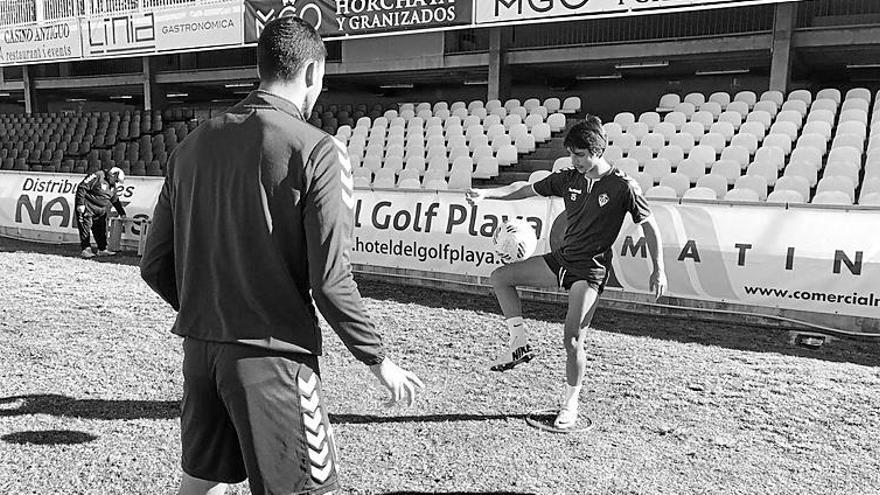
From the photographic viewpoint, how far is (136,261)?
1095 cm

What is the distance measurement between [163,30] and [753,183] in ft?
57.2

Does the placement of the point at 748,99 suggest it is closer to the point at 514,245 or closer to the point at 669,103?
the point at 669,103

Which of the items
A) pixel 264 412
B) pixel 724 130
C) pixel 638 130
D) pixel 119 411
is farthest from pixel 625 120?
pixel 264 412

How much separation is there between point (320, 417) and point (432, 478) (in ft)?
5.57

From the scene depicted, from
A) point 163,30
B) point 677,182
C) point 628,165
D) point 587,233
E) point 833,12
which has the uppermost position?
point 163,30

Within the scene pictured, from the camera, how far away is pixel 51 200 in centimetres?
1262

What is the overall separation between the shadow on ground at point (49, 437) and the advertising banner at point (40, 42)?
2170cm

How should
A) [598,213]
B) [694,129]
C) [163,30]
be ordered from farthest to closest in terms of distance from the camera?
1. [163,30]
2. [694,129]
3. [598,213]

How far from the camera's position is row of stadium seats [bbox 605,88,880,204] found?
9773 mm

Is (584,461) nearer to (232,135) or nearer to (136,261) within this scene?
(232,135)

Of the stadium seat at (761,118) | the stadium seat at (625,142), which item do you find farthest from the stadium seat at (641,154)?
the stadium seat at (761,118)

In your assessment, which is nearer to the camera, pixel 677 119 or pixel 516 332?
pixel 516 332

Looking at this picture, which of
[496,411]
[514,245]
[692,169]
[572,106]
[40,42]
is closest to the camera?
[496,411]

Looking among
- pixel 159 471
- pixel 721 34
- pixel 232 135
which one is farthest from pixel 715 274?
pixel 721 34
